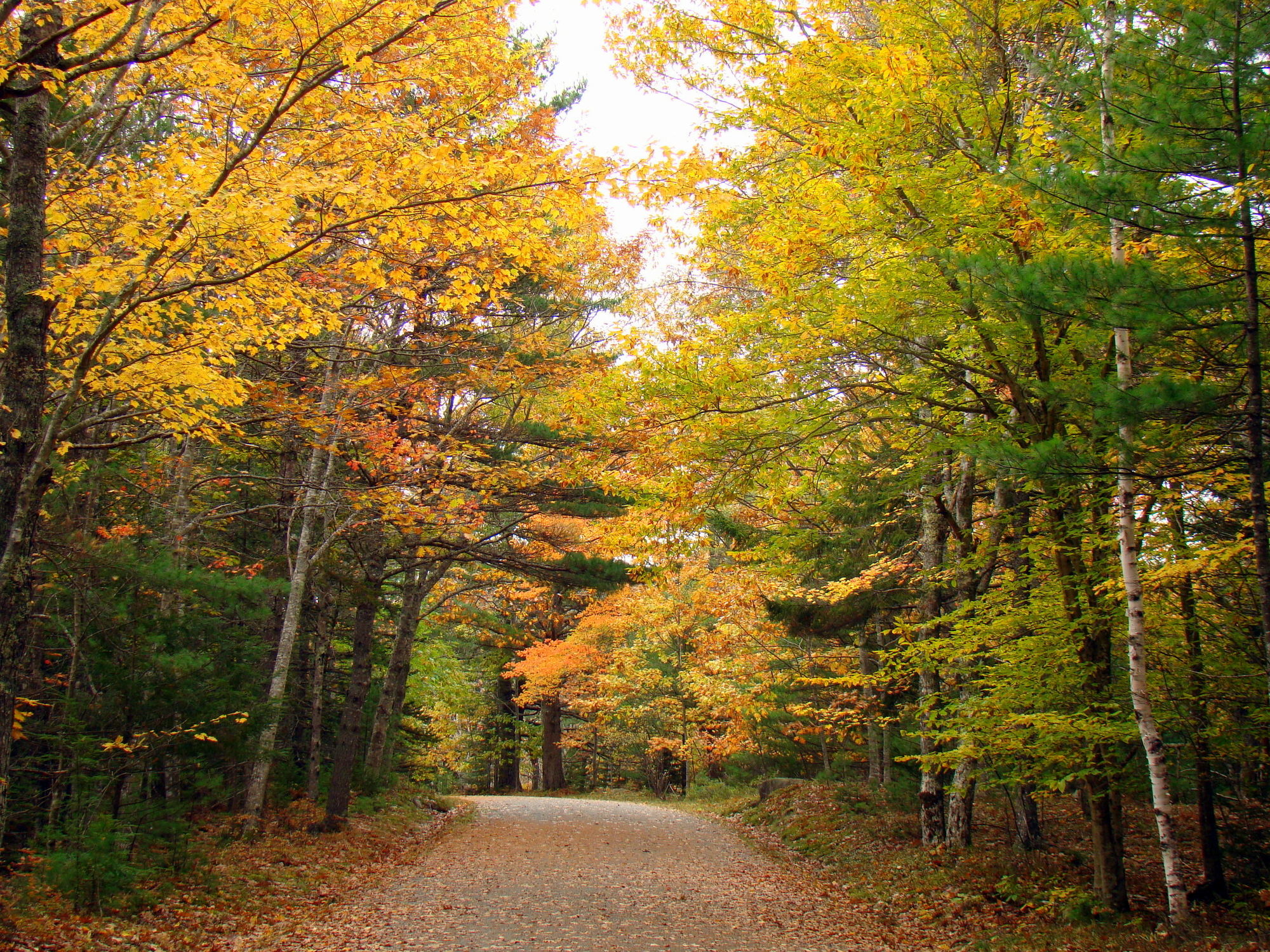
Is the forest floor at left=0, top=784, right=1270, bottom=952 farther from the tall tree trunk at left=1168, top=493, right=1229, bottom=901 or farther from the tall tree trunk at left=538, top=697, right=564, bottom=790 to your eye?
the tall tree trunk at left=538, top=697, right=564, bottom=790

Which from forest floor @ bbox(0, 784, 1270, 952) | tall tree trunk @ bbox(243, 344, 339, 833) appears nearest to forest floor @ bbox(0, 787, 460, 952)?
forest floor @ bbox(0, 784, 1270, 952)

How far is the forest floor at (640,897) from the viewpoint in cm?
589

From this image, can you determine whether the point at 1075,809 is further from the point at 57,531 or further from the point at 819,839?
the point at 57,531

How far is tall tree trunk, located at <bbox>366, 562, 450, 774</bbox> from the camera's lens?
1480cm

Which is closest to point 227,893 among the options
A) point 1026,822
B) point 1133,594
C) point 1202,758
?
point 1133,594

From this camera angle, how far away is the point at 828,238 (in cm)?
673

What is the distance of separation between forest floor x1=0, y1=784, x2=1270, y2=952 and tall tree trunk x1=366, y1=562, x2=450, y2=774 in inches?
108

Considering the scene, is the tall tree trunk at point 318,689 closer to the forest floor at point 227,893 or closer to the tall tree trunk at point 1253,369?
the forest floor at point 227,893

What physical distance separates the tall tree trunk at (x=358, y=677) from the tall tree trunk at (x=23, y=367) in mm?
6601

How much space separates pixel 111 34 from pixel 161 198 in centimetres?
275

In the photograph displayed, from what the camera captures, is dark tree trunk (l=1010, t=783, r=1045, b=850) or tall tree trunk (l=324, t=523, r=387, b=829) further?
tall tree trunk (l=324, t=523, r=387, b=829)

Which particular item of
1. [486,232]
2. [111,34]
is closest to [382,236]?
[486,232]

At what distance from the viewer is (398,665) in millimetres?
14906

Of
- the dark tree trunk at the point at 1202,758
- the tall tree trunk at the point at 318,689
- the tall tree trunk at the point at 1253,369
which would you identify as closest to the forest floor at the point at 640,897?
the dark tree trunk at the point at 1202,758
